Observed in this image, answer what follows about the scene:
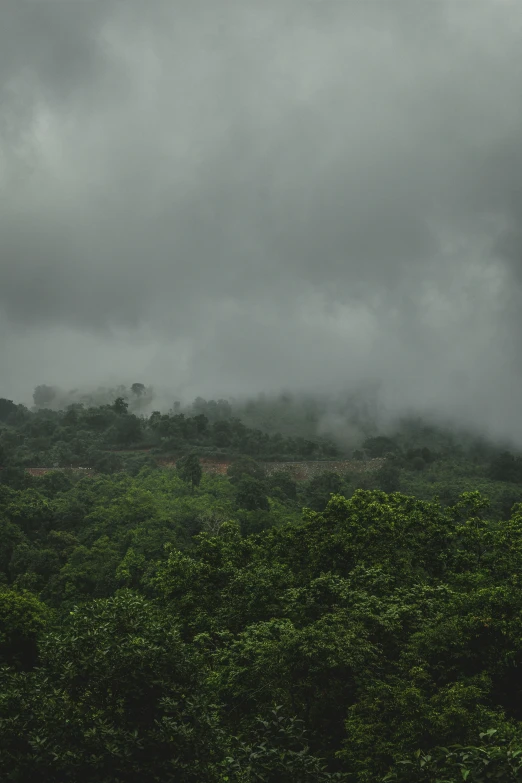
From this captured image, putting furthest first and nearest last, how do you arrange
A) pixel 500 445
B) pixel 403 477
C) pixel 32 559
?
pixel 500 445
pixel 403 477
pixel 32 559

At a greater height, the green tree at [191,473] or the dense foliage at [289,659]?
the green tree at [191,473]

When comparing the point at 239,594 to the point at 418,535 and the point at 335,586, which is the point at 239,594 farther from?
the point at 418,535

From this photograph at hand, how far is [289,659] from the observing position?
18141 millimetres

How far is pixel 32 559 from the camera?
144 ft

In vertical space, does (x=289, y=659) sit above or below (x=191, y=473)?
below

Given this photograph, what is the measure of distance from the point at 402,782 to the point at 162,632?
487 centimetres

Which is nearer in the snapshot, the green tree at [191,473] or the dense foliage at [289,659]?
the dense foliage at [289,659]

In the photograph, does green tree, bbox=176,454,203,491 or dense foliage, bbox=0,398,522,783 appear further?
green tree, bbox=176,454,203,491

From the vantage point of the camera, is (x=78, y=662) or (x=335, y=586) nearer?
(x=78, y=662)

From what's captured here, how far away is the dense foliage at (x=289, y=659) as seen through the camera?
34.8ft

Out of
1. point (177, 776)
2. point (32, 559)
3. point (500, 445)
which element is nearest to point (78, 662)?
point (177, 776)

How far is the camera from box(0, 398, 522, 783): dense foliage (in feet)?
34.8

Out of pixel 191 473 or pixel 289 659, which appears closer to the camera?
pixel 289 659

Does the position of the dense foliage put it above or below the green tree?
below
